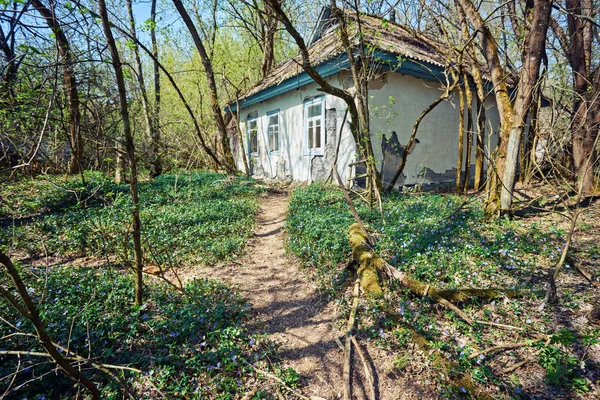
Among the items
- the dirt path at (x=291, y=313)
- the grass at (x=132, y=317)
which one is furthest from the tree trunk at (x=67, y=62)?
the dirt path at (x=291, y=313)

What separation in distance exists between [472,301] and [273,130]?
900 cm

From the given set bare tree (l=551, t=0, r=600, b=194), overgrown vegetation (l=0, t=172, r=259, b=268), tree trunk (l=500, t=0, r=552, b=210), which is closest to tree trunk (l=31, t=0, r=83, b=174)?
overgrown vegetation (l=0, t=172, r=259, b=268)

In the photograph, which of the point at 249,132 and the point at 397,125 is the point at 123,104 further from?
the point at 249,132

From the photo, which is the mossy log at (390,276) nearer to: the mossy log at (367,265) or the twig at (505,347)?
the mossy log at (367,265)

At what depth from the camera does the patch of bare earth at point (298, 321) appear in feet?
7.34

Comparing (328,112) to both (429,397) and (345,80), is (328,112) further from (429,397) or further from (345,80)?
(429,397)

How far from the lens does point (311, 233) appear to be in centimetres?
441

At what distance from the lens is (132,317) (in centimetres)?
273

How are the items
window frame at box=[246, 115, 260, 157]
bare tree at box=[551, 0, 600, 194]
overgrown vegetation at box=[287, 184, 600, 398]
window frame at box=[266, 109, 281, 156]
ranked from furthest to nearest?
window frame at box=[246, 115, 260, 157], window frame at box=[266, 109, 281, 156], bare tree at box=[551, 0, 600, 194], overgrown vegetation at box=[287, 184, 600, 398]

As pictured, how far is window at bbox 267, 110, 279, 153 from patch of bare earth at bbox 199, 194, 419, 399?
20.3 feet

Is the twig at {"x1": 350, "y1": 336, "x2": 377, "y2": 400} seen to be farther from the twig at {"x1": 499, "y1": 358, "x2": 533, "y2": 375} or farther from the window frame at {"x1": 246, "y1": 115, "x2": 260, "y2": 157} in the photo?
the window frame at {"x1": 246, "y1": 115, "x2": 260, "y2": 157}

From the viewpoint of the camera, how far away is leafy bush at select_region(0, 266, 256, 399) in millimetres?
2143

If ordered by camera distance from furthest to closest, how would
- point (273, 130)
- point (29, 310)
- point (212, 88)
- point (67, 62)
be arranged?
point (273, 130) < point (212, 88) < point (67, 62) < point (29, 310)

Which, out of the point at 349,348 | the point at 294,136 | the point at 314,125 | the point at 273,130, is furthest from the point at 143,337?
the point at 273,130
